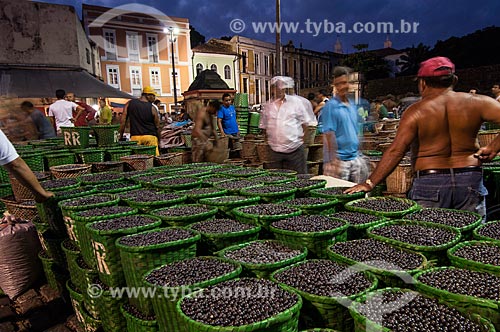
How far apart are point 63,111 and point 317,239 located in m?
7.93

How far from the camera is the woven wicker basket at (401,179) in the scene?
510 cm

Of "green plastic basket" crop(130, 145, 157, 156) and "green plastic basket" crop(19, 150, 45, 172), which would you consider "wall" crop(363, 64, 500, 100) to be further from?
"green plastic basket" crop(19, 150, 45, 172)

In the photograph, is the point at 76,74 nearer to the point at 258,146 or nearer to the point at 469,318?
the point at 258,146

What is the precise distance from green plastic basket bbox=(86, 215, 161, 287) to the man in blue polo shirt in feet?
8.23

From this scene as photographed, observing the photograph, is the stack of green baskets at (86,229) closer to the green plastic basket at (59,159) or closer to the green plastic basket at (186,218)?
the green plastic basket at (186,218)

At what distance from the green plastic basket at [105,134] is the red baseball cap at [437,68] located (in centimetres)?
506

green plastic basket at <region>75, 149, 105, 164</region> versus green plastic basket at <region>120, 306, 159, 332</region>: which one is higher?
green plastic basket at <region>75, 149, 105, 164</region>

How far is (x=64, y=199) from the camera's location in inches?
135

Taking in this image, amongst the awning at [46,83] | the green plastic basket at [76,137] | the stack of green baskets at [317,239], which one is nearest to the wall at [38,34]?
the awning at [46,83]

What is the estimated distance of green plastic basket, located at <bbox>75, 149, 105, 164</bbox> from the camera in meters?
5.54

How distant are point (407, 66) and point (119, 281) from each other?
44942mm

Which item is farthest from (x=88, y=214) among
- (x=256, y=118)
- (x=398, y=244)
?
(x=256, y=118)

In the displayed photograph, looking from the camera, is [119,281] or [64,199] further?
[64,199]

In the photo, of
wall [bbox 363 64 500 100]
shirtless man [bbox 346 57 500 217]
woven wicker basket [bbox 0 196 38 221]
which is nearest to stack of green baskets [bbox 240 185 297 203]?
shirtless man [bbox 346 57 500 217]
